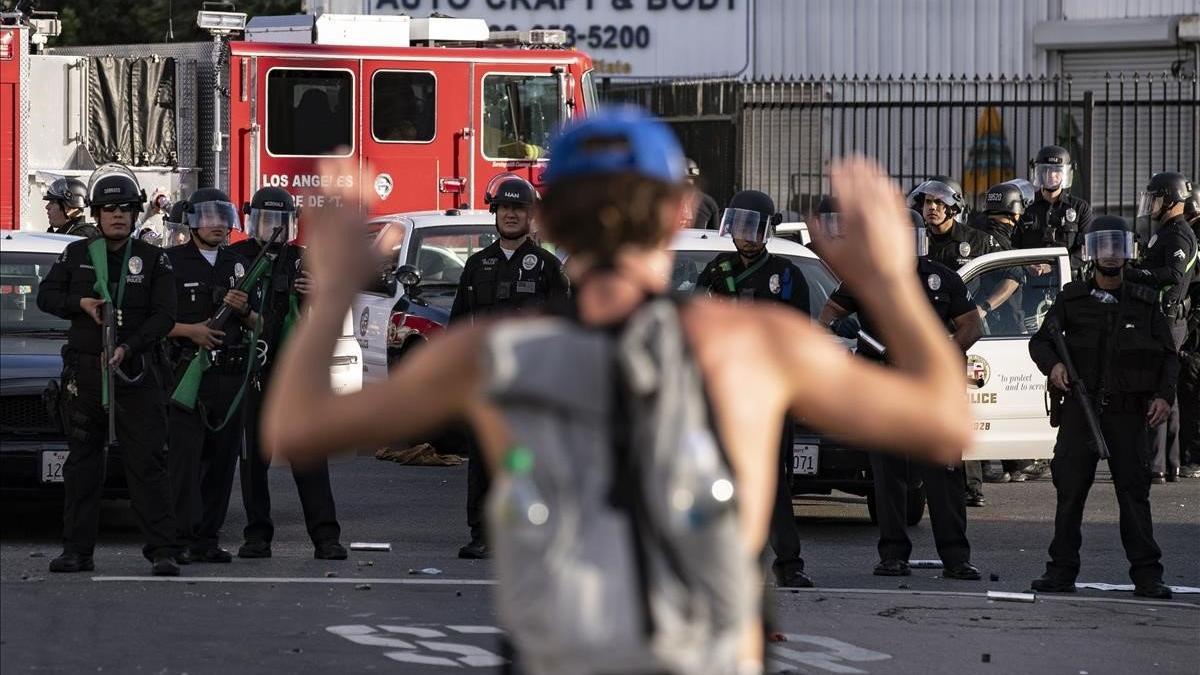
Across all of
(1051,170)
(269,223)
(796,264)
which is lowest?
(796,264)

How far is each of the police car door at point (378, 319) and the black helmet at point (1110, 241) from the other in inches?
240

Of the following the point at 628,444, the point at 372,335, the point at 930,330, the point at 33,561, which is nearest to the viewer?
the point at 628,444

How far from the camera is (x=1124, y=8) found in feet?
86.5

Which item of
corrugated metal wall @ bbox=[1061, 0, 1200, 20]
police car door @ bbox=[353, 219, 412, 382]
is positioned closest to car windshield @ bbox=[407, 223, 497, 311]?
police car door @ bbox=[353, 219, 412, 382]

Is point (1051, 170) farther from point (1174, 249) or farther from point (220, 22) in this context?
point (220, 22)

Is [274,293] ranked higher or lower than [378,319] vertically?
higher

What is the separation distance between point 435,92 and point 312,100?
44.1 inches

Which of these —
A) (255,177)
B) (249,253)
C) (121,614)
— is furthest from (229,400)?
(255,177)

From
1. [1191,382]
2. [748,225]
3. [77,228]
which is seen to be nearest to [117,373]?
[748,225]

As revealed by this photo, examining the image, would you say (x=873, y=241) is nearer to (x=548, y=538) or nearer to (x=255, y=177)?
(x=548, y=538)

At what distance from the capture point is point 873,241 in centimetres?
297

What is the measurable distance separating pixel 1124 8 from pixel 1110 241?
17.6 metres

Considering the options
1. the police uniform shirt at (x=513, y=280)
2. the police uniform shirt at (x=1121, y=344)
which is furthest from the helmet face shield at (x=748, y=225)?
the police uniform shirt at (x=1121, y=344)

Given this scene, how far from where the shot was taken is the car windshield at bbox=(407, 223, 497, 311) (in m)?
14.9
